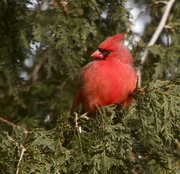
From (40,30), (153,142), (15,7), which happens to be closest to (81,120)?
(153,142)

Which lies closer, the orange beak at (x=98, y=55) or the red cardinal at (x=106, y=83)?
the red cardinal at (x=106, y=83)

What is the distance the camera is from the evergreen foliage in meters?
2.15

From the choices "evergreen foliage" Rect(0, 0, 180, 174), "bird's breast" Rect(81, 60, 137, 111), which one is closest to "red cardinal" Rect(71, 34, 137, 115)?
"bird's breast" Rect(81, 60, 137, 111)

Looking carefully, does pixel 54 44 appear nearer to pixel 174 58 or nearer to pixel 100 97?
pixel 100 97

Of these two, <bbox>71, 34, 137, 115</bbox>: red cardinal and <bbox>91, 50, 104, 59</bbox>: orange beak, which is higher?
<bbox>91, 50, 104, 59</bbox>: orange beak

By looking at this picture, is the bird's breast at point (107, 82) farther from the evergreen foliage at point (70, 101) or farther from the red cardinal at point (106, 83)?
the evergreen foliage at point (70, 101)

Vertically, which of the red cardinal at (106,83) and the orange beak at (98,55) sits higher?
the orange beak at (98,55)

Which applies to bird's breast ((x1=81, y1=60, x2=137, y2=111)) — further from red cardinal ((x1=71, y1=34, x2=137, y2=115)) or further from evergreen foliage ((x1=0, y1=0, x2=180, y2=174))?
evergreen foliage ((x1=0, y1=0, x2=180, y2=174))

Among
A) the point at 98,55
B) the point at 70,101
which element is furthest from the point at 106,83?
the point at 70,101

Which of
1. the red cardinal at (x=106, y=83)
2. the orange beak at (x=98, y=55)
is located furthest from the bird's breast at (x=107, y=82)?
the orange beak at (x=98, y=55)

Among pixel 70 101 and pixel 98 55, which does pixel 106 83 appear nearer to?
pixel 98 55

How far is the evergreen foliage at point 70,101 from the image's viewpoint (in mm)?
2154

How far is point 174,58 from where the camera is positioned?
11.6 feet

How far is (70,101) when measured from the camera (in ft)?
12.7
